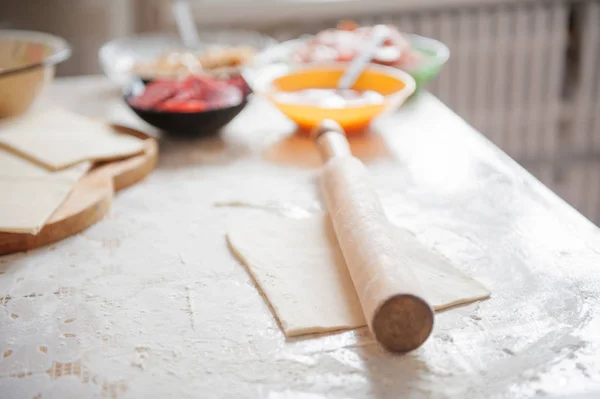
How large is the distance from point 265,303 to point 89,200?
0.36 metres

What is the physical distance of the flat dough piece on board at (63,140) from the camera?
109cm

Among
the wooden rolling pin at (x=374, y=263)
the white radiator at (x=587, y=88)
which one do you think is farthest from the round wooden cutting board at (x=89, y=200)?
the white radiator at (x=587, y=88)

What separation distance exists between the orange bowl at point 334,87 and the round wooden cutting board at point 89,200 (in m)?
0.28

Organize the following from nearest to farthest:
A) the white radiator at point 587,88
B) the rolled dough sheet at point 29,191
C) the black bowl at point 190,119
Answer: the rolled dough sheet at point 29,191 → the black bowl at point 190,119 → the white radiator at point 587,88

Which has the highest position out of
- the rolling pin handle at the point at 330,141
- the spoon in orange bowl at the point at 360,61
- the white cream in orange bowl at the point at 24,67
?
the white cream in orange bowl at the point at 24,67

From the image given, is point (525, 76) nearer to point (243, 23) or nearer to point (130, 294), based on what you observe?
point (243, 23)

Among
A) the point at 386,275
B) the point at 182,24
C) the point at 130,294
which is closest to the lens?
the point at 386,275

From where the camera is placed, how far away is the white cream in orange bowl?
1246 mm

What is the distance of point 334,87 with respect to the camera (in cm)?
141

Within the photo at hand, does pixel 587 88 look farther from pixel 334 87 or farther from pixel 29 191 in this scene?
pixel 29 191

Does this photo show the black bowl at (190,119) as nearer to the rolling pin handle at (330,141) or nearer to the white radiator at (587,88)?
the rolling pin handle at (330,141)

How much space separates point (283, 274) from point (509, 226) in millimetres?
328

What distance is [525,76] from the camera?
261cm

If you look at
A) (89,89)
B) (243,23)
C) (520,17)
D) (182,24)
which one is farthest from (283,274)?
(520,17)
